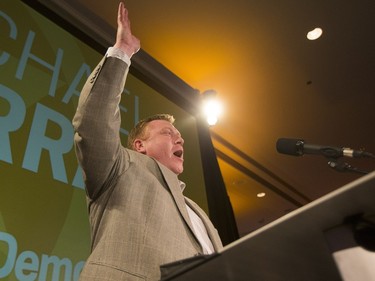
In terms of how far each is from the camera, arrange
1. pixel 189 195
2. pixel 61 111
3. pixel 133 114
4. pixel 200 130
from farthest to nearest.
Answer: pixel 200 130 → pixel 189 195 → pixel 133 114 → pixel 61 111

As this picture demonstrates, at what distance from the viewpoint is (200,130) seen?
3.16 metres

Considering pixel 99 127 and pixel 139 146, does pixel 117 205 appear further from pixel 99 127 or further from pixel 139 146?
pixel 139 146

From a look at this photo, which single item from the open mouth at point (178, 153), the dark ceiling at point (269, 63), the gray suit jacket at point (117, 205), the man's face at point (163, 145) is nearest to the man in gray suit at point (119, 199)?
the gray suit jacket at point (117, 205)

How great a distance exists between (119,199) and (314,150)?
0.69 metres

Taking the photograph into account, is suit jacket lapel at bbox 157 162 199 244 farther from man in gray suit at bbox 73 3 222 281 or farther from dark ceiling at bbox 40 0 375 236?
dark ceiling at bbox 40 0 375 236

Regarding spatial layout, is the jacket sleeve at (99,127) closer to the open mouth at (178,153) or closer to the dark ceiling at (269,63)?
the open mouth at (178,153)

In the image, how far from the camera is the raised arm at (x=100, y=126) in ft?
3.26

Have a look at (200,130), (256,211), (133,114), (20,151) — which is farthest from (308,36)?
(256,211)

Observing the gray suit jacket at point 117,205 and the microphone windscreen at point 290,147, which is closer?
the gray suit jacket at point 117,205

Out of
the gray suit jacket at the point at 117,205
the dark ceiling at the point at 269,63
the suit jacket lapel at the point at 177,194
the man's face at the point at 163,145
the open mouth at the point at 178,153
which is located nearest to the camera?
the gray suit jacket at the point at 117,205

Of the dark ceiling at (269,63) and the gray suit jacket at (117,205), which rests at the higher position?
the dark ceiling at (269,63)

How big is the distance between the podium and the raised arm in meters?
0.59

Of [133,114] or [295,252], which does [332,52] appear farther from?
[295,252]

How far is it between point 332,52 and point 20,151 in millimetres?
2690
